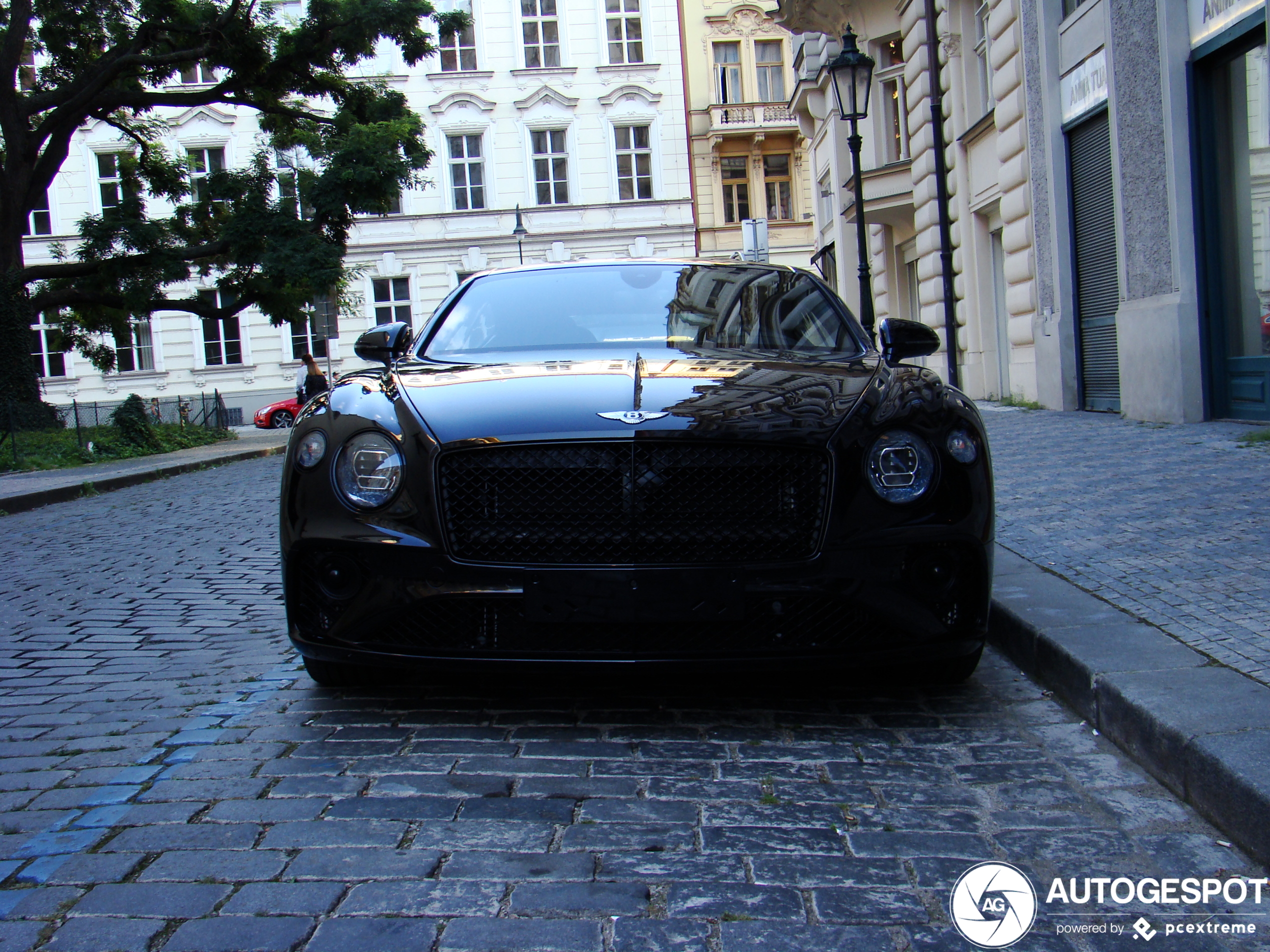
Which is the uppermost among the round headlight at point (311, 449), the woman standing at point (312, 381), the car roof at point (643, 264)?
the woman standing at point (312, 381)

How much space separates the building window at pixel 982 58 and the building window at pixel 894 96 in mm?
4123

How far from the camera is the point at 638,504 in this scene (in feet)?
10.8

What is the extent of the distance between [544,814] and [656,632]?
0.68 metres

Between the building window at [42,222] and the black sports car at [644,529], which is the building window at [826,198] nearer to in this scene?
the black sports car at [644,529]

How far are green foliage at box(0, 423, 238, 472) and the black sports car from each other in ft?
50.8

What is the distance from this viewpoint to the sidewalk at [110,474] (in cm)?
1270

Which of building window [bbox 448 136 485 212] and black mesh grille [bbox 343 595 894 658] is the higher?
building window [bbox 448 136 485 212]

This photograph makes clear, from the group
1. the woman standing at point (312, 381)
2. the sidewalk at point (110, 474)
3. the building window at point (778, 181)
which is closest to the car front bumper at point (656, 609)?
the sidewalk at point (110, 474)

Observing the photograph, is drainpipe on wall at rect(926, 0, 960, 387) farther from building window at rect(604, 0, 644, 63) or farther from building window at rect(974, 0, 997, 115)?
building window at rect(604, 0, 644, 63)

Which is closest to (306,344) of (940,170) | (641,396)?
(940,170)

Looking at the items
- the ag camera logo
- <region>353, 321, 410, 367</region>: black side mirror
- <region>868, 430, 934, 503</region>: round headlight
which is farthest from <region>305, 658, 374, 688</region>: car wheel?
the ag camera logo

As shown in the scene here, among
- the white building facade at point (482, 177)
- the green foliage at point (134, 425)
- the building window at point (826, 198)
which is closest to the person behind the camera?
the green foliage at point (134, 425)

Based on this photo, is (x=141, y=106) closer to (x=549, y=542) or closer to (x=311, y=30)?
(x=311, y=30)

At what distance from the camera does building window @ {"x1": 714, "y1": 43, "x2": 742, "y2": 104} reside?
1670 inches
